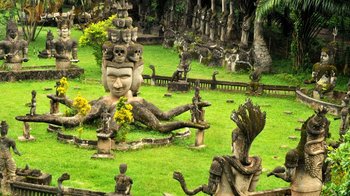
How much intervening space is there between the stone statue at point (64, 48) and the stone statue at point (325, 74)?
537 inches

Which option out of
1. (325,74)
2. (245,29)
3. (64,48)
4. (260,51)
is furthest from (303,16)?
(64,48)

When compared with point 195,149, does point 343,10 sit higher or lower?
higher

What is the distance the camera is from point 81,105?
2811 centimetres

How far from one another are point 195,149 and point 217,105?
8455 millimetres

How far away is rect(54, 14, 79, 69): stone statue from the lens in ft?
138

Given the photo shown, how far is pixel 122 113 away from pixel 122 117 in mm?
143

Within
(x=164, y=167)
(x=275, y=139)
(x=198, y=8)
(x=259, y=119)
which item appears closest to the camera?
(x=259, y=119)

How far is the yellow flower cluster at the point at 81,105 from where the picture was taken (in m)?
28.0

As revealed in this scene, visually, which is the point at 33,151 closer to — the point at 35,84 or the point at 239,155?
the point at 239,155

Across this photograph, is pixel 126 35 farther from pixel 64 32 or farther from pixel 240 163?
pixel 64 32

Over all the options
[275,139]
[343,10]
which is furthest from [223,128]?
[343,10]

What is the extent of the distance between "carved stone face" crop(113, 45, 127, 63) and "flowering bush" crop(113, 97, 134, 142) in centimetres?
225

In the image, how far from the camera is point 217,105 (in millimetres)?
35531

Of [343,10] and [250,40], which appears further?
[250,40]
